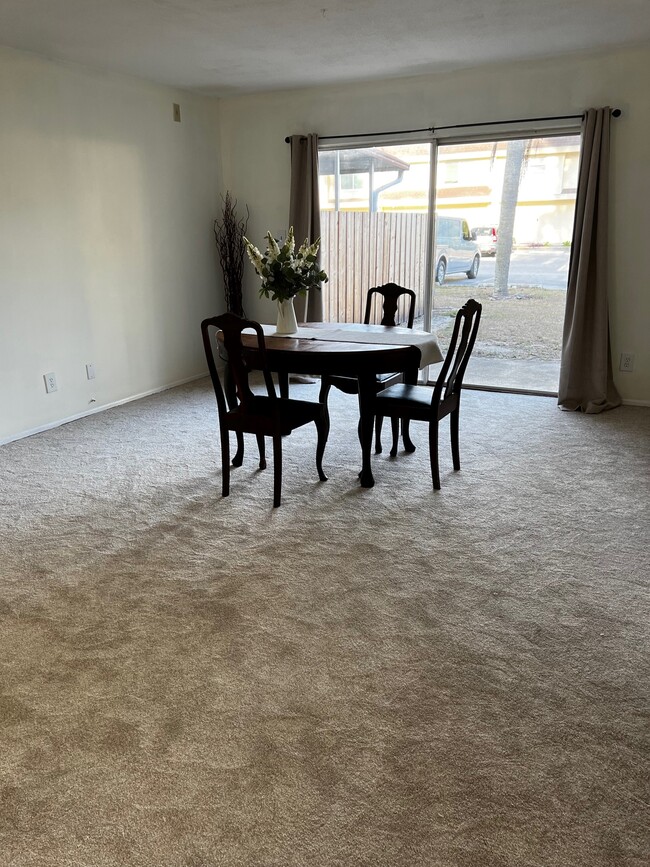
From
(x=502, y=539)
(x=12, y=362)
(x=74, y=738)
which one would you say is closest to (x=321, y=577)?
(x=502, y=539)

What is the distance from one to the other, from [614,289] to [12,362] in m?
4.46

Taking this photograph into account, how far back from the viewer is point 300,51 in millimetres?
4320

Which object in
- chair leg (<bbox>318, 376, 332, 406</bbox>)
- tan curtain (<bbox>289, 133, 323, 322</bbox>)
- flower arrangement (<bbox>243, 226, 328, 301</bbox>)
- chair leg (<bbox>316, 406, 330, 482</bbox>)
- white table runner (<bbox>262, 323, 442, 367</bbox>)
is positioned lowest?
chair leg (<bbox>316, 406, 330, 482</bbox>)

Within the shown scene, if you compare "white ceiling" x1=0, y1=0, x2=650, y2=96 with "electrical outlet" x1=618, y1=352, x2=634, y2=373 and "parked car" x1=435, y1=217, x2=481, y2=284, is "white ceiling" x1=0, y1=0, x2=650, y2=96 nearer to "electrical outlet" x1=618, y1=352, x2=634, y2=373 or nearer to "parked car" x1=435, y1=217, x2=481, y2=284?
"parked car" x1=435, y1=217, x2=481, y2=284

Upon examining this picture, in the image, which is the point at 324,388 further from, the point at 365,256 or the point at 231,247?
the point at 231,247

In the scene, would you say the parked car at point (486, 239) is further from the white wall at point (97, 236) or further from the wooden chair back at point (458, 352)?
the white wall at point (97, 236)

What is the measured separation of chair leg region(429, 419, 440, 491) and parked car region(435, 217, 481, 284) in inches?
105

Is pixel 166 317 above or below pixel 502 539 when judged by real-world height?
above

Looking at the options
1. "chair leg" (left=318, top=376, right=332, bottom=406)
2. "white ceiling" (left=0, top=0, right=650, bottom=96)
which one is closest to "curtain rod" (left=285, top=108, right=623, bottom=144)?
"white ceiling" (left=0, top=0, right=650, bottom=96)

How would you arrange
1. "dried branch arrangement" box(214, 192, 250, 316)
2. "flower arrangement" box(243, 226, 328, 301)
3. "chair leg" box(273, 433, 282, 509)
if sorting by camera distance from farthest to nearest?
"dried branch arrangement" box(214, 192, 250, 316), "flower arrangement" box(243, 226, 328, 301), "chair leg" box(273, 433, 282, 509)

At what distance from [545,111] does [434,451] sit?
3.06 m

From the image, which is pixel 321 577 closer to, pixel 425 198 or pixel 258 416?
pixel 258 416

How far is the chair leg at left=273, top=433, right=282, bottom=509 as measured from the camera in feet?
10.8

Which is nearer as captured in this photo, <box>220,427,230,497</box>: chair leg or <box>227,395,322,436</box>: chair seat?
<box>227,395,322,436</box>: chair seat
